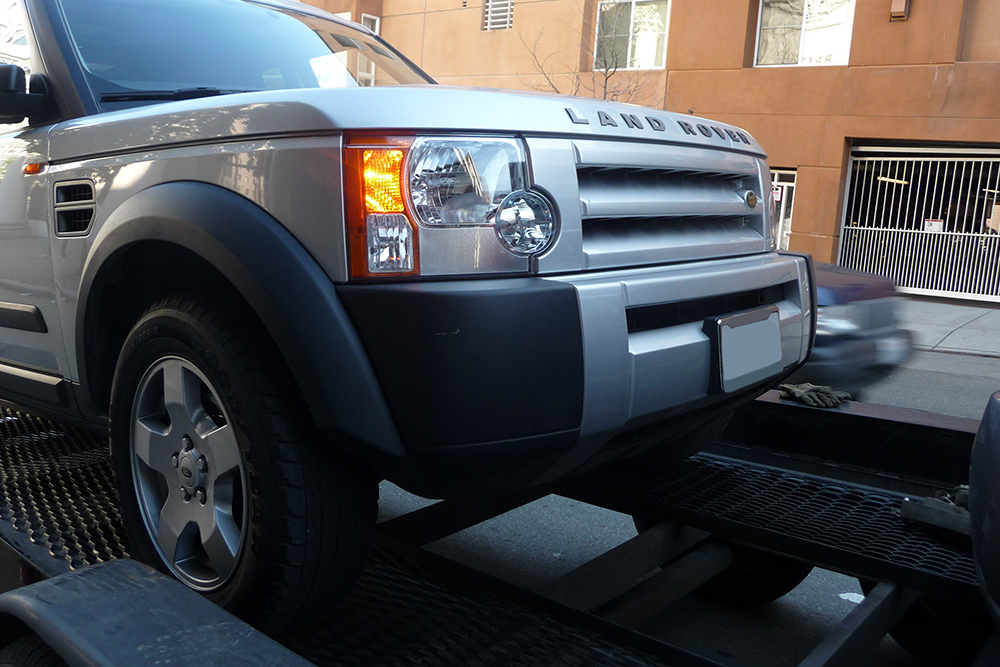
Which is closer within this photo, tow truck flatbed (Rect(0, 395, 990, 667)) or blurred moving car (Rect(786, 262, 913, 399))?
tow truck flatbed (Rect(0, 395, 990, 667))

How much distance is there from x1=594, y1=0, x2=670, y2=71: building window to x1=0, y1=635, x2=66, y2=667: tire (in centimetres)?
1686

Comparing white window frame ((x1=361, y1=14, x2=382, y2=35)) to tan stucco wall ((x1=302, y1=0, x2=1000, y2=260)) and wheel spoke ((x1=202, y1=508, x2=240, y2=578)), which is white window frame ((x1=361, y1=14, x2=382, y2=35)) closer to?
tan stucco wall ((x1=302, y1=0, x2=1000, y2=260))

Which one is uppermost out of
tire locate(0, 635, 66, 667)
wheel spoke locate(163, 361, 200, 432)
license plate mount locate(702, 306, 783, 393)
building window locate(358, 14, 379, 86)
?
building window locate(358, 14, 379, 86)

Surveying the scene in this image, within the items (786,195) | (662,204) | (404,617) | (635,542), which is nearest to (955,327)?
(786,195)

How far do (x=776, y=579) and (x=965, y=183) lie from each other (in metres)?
A: 14.6

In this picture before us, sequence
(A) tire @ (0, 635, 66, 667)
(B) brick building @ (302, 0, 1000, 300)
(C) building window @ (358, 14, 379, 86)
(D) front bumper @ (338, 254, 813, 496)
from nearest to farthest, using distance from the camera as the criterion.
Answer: (A) tire @ (0, 635, 66, 667) < (D) front bumper @ (338, 254, 813, 496) < (C) building window @ (358, 14, 379, 86) < (B) brick building @ (302, 0, 1000, 300)

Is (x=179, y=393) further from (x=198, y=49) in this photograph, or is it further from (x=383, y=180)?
(x=198, y=49)

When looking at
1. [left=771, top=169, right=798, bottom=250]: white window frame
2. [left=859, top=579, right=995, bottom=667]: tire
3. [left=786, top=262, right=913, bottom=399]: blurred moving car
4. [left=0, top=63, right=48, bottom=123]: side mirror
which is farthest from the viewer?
[left=771, top=169, right=798, bottom=250]: white window frame

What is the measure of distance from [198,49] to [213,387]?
4.70ft

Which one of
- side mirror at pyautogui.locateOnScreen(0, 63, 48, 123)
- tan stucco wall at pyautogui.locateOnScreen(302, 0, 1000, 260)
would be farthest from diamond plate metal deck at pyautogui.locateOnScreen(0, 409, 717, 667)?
tan stucco wall at pyautogui.locateOnScreen(302, 0, 1000, 260)

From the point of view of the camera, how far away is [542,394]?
1.70 m

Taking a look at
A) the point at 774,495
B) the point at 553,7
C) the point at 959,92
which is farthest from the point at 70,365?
the point at 553,7

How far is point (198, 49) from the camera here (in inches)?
111

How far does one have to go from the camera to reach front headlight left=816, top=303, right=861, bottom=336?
14.0 feet
